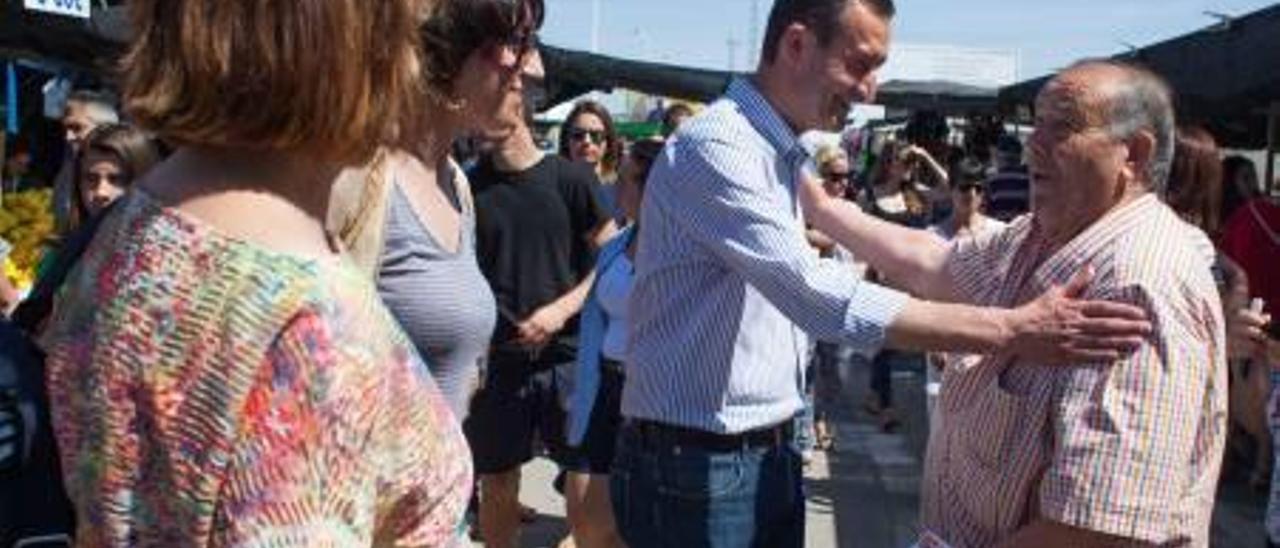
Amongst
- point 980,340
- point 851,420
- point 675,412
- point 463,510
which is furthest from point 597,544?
point 851,420

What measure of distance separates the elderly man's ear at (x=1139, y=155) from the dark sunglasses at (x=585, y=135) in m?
4.95

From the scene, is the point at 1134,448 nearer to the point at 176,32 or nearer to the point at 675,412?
the point at 675,412

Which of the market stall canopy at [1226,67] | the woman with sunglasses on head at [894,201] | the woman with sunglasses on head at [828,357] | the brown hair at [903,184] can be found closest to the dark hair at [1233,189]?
the market stall canopy at [1226,67]

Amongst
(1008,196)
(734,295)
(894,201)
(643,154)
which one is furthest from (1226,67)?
(734,295)

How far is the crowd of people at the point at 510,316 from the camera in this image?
1.37m

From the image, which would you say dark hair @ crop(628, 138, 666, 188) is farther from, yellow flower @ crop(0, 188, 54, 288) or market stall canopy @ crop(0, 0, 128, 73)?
market stall canopy @ crop(0, 0, 128, 73)

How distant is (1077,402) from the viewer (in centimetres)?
229

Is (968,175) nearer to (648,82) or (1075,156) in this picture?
(1075,156)

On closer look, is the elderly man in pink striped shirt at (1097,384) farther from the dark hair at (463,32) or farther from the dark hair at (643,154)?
the dark hair at (643,154)

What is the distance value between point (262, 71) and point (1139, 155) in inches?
62.6

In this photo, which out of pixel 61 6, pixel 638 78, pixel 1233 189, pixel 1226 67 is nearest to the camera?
pixel 1233 189

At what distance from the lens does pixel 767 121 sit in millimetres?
Result: 2830

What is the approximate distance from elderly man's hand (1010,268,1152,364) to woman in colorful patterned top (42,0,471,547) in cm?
119

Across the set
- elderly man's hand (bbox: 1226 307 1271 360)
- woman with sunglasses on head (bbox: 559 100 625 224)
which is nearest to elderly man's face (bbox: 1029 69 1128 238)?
elderly man's hand (bbox: 1226 307 1271 360)
